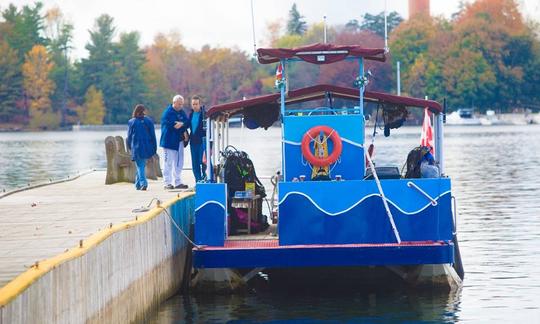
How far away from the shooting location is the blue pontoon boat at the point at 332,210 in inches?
784

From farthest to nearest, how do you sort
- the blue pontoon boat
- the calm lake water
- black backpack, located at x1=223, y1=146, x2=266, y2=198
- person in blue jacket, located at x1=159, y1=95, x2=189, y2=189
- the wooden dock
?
person in blue jacket, located at x1=159, y1=95, x2=189, y2=189 → black backpack, located at x1=223, y1=146, x2=266, y2=198 → the blue pontoon boat → the calm lake water → the wooden dock

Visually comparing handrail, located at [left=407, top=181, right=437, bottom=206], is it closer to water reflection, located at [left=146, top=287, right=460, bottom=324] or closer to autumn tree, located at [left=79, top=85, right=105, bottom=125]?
water reflection, located at [left=146, top=287, right=460, bottom=324]

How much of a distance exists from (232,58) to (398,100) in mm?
168954

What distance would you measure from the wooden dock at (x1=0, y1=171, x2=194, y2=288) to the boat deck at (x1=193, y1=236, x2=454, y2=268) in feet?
5.38

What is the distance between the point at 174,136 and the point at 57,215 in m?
5.17

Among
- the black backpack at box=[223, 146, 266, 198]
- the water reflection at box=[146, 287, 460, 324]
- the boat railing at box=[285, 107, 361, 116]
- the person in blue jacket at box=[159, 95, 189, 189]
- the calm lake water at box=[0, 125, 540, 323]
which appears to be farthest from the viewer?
the person in blue jacket at box=[159, 95, 189, 189]

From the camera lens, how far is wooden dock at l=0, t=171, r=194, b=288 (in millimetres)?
16875

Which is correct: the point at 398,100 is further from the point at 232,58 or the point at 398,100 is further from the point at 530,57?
the point at 232,58

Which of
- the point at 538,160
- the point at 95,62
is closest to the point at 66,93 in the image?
the point at 95,62

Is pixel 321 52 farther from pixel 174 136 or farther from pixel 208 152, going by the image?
pixel 174 136

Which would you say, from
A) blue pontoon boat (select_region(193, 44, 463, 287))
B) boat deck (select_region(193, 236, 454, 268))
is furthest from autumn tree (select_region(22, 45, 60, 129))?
boat deck (select_region(193, 236, 454, 268))

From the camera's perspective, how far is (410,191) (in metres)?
20.1

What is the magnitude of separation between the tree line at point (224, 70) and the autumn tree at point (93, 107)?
121 mm

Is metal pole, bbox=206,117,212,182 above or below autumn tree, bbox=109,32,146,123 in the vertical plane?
below
